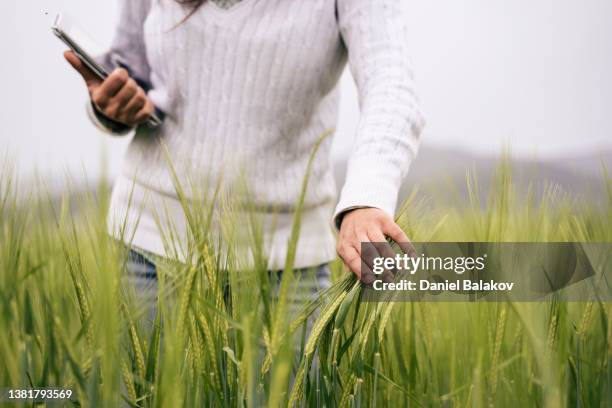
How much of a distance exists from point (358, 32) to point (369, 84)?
9cm

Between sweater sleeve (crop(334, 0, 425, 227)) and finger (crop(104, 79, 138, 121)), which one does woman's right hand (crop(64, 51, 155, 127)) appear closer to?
finger (crop(104, 79, 138, 121))

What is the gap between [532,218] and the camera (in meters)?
0.53

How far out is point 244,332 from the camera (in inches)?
11.9

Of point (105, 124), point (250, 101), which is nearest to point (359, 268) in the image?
point (250, 101)

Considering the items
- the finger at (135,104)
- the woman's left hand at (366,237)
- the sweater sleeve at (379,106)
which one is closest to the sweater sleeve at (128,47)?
the finger at (135,104)

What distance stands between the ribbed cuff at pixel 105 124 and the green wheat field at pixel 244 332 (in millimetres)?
398

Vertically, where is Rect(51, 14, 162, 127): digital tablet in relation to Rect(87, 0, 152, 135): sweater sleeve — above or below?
below

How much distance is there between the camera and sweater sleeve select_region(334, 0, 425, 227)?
48 cm

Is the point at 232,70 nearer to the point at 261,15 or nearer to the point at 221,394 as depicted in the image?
the point at 261,15

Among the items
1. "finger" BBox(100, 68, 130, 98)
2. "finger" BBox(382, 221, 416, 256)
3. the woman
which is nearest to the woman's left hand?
"finger" BBox(382, 221, 416, 256)

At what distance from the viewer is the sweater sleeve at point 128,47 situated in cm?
85

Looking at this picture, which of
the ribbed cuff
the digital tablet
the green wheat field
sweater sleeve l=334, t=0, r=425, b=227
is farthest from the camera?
the ribbed cuff

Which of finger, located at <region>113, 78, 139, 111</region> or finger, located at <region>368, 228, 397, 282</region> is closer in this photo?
finger, located at <region>368, 228, 397, 282</region>

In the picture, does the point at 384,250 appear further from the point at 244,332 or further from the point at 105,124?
the point at 105,124
